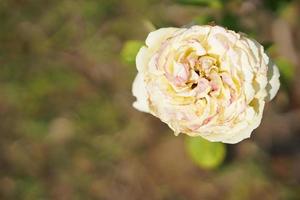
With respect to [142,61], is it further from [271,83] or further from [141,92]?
[271,83]

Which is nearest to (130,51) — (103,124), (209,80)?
(209,80)

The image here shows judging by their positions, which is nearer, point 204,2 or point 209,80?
point 209,80

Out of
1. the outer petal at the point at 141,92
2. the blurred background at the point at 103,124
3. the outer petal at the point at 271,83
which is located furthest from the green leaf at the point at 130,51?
the blurred background at the point at 103,124

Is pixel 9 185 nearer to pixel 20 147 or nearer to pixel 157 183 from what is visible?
pixel 20 147

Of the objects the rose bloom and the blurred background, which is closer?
the rose bloom

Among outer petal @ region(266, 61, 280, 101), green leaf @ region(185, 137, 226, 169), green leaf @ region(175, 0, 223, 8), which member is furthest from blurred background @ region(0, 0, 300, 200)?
outer petal @ region(266, 61, 280, 101)

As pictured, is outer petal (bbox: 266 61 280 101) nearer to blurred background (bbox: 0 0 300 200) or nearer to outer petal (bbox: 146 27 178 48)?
outer petal (bbox: 146 27 178 48)
